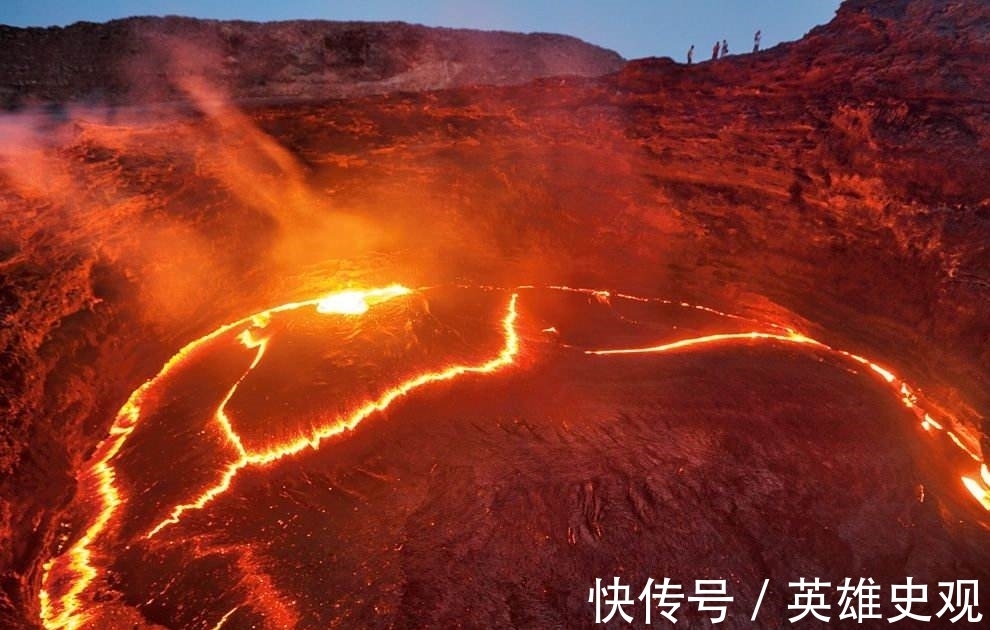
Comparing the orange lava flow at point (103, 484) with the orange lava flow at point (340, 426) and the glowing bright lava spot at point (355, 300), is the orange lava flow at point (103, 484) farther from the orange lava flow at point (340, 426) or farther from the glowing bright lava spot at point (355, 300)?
the orange lava flow at point (340, 426)

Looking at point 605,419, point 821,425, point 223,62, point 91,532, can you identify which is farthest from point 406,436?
point 223,62

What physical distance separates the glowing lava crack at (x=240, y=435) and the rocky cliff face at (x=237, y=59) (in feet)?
15.4

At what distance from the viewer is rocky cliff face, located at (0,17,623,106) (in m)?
10.3

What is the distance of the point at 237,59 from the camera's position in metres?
10.7

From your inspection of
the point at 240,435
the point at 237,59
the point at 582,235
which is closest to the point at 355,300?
the point at 240,435

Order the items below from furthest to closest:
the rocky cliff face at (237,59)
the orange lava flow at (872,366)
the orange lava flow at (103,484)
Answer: the rocky cliff face at (237,59), the orange lava flow at (872,366), the orange lava flow at (103,484)

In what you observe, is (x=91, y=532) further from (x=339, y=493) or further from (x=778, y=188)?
(x=778, y=188)

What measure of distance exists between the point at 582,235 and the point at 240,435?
5224 millimetres

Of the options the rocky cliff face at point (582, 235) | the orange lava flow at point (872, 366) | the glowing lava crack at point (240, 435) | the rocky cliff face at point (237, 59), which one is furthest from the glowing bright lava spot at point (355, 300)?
the rocky cliff face at point (237, 59)

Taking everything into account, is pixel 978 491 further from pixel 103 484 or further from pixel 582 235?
pixel 103 484

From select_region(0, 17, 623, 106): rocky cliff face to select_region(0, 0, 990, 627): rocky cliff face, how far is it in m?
3.35

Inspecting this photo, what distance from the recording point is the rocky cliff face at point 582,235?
4176 mm

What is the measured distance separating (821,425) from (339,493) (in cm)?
445

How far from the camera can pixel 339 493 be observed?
14.4 ft
